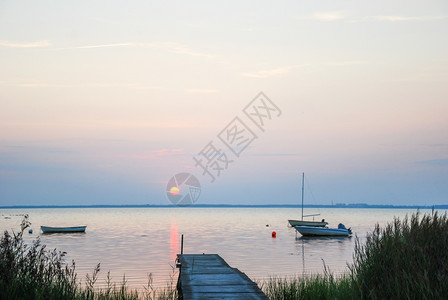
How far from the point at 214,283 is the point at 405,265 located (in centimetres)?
506

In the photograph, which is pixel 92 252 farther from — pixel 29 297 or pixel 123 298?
pixel 29 297

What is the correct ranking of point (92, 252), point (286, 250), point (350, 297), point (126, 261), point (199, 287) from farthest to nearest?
point (286, 250) < point (92, 252) < point (126, 261) < point (199, 287) < point (350, 297)

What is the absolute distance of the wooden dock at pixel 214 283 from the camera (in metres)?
11.5

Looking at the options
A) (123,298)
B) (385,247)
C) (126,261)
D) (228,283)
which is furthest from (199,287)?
(126,261)

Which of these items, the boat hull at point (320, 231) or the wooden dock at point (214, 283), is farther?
the boat hull at point (320, 231)

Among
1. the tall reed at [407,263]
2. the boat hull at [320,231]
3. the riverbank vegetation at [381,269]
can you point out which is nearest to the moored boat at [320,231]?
the boat hull at [320,231]

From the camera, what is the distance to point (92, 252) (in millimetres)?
48875

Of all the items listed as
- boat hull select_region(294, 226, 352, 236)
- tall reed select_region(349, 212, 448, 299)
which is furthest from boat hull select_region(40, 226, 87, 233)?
tall reed select_region(349, 212, 448, 299)

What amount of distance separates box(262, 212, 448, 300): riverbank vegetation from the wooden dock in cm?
227

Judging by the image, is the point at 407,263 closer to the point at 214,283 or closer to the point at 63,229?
the point at 214,283

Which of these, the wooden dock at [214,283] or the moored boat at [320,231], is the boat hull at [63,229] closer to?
the moored boat at [320,231]

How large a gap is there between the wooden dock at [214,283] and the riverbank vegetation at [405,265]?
2.27 m

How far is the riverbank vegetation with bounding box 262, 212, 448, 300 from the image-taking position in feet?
30.0

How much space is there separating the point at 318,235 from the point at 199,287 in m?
59.1
